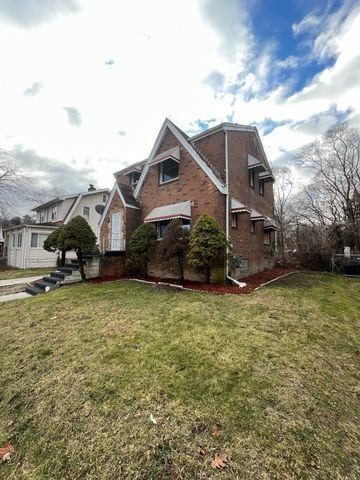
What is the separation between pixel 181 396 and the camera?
300cm

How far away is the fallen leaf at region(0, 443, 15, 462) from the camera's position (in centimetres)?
235

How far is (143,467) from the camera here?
211 centimetres

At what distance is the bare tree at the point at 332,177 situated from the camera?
83.9 ft

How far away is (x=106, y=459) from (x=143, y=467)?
1.39 feet

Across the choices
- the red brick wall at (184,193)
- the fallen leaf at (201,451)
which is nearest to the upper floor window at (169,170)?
the red brick wall at (184,193)

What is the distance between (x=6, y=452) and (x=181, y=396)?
2102 millimetres

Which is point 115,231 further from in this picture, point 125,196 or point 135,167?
point 135,167

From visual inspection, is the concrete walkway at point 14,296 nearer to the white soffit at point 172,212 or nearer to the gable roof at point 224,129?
the white soffit at point 172,212

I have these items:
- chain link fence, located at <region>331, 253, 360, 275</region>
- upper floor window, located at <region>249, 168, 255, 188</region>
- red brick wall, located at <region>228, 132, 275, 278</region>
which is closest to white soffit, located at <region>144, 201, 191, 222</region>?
red brick wall, located at <region>228, 132, 275, 278</region>

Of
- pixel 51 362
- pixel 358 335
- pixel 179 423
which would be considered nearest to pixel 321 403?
pixel 179 423

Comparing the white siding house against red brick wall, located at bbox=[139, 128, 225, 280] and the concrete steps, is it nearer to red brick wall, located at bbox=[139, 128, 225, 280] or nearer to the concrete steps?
the concrete steps

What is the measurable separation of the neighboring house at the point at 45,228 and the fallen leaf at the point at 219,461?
19924 millimetres

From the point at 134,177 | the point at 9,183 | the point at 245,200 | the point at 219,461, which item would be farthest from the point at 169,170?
the point at 9,183

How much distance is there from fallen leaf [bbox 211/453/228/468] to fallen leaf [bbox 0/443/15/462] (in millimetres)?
2270
